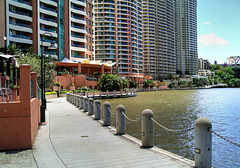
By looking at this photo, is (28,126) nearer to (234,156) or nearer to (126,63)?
(234,156)

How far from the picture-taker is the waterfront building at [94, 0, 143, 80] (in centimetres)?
11500

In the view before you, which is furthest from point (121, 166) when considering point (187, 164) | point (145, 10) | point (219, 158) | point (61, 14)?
point (145, 10)

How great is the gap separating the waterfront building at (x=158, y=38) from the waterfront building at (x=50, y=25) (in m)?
78.7

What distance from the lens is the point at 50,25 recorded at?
6341cm

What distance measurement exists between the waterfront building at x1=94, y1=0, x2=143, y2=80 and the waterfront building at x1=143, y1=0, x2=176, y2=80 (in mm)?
28476

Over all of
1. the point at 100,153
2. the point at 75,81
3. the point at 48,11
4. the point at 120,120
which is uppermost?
the point at 48,11

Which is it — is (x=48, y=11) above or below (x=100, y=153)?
above

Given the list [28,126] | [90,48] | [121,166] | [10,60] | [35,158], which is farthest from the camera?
[90,48]

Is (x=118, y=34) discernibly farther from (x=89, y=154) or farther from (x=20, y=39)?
(x=89, y=154)

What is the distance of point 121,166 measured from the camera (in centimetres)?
629

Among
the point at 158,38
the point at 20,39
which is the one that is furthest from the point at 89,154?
the point at 158,38

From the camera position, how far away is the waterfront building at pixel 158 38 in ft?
504

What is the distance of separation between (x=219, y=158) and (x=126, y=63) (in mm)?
109245

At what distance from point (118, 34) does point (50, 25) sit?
58.5 metres
